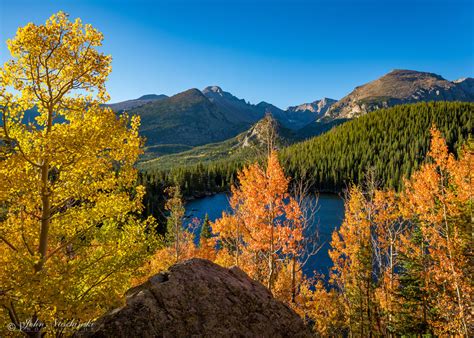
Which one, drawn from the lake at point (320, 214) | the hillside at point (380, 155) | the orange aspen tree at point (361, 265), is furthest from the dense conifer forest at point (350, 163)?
the orange aspen tree at point (361, 265)

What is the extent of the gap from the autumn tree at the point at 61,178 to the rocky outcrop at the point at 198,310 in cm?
128

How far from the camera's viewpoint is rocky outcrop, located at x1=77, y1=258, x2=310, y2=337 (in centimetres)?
659

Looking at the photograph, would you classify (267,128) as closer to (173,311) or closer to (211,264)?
(211,264)

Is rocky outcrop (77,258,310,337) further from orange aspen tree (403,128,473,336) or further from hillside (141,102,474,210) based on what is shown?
hillside (141,102,474,210)

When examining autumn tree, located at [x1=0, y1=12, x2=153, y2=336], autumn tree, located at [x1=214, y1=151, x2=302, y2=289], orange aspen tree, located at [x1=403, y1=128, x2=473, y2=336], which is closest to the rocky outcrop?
autumn tree, located at [x1=0, y1=12, x2=153, y2=336]

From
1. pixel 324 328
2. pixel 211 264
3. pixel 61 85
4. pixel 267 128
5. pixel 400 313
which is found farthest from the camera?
pixel 324 328

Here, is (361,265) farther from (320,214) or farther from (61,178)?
(320,214)

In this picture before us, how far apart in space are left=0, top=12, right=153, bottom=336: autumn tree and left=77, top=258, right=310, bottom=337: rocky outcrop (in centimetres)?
128

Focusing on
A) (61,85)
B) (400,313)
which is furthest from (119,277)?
(400,313)

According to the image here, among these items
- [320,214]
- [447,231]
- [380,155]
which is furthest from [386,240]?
[380,155]

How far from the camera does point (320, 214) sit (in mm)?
100500

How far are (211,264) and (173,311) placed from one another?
2.36 m

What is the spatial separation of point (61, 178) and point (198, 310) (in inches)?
217

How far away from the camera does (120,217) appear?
941cm
